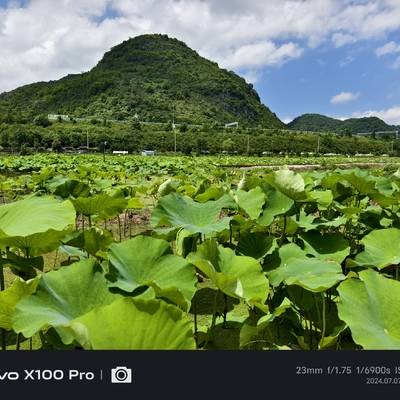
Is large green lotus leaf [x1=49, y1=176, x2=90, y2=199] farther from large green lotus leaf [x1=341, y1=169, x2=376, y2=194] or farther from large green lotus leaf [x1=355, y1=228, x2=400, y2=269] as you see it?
large green lotus leaf [x1=355, y1=228, x2=400, y2=269]

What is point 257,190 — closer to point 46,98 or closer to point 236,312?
point 236,312

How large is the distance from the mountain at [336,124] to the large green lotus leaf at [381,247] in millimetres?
126514

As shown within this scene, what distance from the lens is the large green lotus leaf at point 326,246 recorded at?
2367 mm

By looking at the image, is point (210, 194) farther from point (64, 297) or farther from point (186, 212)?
point (64, 297)

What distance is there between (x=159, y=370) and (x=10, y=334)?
1.81 m

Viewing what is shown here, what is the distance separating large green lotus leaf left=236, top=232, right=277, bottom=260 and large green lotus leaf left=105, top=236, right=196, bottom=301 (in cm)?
69

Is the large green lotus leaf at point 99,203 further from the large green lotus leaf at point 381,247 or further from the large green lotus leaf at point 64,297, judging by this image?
the large green lotus leaf at point 381,247

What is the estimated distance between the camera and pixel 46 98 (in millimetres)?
80500

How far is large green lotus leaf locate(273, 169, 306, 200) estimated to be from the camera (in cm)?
267

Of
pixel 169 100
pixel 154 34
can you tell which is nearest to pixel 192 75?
pixel 169 100

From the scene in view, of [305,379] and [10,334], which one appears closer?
[305,379]

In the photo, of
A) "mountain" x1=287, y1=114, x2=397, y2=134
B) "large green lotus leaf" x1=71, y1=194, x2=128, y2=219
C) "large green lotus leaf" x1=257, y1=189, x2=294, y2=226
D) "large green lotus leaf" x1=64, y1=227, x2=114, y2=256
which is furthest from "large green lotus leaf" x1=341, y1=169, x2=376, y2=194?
"mountain" x1=287, y1=114, x2=397, y2=134

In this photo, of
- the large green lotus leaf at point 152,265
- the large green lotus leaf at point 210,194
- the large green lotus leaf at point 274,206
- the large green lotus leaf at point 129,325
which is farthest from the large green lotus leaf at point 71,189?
the large green lotus leaf at point 129,325

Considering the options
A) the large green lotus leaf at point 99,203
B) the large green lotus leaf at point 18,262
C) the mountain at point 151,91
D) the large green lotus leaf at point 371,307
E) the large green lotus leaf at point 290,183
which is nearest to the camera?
the large green lotus leaf at point 371,307
